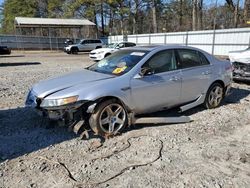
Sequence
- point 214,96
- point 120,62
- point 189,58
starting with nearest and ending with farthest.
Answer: point 120,62 < point 189,58 < point 214,96

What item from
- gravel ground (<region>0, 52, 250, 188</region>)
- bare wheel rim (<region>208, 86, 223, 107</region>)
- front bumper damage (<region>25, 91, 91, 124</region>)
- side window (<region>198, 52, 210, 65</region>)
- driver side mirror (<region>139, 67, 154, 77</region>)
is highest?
side window (<region>198, 52, 210, 65</region>)

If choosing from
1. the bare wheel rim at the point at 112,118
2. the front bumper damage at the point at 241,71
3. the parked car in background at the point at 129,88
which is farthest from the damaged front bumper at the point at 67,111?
the front bumper damage at the point at 241,71

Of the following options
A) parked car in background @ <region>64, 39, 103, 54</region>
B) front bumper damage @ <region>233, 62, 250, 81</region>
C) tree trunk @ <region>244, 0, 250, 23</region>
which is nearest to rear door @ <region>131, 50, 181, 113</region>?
front bumper damage @ <region>233, 62, 250, 81</region>

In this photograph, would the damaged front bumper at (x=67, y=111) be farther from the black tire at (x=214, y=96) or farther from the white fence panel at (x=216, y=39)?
the white fence panel at (x=216, y=39)

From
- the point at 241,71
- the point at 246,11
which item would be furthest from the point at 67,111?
the point at 246,11

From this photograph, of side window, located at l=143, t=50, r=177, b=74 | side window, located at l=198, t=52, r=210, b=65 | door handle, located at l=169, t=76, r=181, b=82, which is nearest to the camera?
side window, located at l=143, t=50, r=177, b=74

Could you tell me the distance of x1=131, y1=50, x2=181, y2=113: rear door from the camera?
4.86m

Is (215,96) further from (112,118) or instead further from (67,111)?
(67,111)

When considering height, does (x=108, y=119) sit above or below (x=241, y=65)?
below

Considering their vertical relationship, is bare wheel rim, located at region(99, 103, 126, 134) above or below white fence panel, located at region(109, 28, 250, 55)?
below

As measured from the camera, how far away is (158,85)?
506 centimetres

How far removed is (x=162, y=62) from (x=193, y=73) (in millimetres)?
810

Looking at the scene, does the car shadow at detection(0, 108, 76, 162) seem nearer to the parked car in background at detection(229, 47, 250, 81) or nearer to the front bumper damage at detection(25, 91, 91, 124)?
the front bumper damage at detection(25, 91, 91, 124)

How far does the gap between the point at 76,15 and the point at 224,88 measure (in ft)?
142
